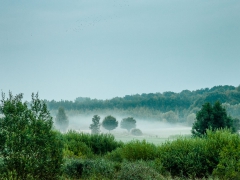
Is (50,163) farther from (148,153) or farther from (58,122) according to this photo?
(58,122)

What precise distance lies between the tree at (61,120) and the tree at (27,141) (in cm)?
4682

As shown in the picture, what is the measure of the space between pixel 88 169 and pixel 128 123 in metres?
41.7

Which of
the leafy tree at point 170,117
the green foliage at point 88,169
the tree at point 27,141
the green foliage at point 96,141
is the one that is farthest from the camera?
the leafy tree at point 170,117

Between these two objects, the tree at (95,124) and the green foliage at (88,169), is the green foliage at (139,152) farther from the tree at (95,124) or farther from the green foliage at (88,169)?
the tree at (95,124)

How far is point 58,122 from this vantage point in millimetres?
56125

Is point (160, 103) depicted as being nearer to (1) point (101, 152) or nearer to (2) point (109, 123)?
(2) point (109, 123)

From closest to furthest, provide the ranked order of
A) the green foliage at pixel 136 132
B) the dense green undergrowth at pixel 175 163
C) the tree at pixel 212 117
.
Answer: the dense green undergrowth at pixel 175 163, the tree at pixel 212 117, the green foliage at pixel 136 132

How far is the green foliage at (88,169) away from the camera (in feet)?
42.3

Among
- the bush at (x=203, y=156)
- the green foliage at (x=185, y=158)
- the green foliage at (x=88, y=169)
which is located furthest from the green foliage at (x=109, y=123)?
the green foliage at (x=88, y=169)

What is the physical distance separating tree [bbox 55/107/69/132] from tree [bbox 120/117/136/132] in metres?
8.94

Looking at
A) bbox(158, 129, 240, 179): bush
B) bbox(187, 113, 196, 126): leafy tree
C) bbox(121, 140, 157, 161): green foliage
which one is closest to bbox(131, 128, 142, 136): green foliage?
bbox(187, 113, 196, 126): leafy tree

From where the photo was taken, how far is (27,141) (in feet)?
29.9

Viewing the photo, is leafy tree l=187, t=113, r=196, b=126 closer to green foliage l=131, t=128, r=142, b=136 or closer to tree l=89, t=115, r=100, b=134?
green foliage l=131, t=128, r=142, b=136

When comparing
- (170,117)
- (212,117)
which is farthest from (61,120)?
(212,117)
